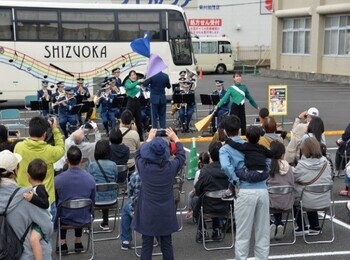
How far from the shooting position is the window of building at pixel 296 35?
121ft

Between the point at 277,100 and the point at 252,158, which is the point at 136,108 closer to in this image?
the point at 277,100

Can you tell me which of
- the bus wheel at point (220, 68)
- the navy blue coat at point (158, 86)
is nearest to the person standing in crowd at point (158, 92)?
the navy blue coat at point (158, 86)

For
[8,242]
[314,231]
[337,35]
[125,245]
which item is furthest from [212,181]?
[337,35]

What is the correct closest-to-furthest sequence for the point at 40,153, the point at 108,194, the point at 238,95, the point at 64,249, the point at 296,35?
the point at 40,153, the point at 64,249, the point at 108,194, the point at 238,95, the point at 296,35

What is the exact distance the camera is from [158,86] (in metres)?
14.1

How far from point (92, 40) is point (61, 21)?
1.39 meters

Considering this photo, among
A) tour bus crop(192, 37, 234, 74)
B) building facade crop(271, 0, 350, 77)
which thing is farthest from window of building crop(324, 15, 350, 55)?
tour bus crop(192, 37, 234, 74)

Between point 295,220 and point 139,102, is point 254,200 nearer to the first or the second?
point 295,220

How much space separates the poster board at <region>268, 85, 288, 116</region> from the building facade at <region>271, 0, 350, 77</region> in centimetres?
1853

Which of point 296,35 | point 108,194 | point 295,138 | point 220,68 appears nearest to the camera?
point 108,194

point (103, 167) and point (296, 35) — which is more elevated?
point (296, 35)

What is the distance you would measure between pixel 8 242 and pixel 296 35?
36.1 metres

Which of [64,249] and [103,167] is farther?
[103,167]

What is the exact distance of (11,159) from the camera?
15.6 feet
